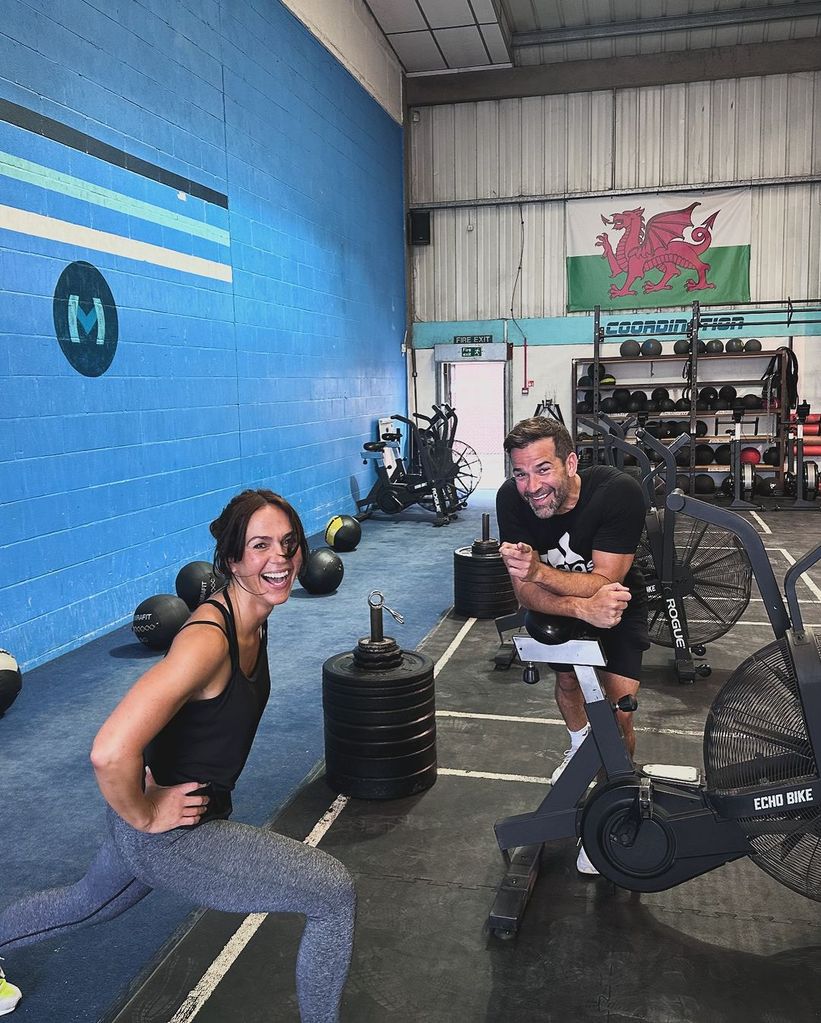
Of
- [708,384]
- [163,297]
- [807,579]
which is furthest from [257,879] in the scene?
[708,384]

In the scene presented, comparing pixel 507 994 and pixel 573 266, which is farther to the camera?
pixel 573 266

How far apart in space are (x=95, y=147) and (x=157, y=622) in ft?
9.16

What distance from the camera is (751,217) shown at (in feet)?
36.4

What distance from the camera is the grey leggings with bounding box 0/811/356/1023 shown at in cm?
156

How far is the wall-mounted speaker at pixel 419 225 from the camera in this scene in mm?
12008

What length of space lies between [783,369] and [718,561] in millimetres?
7237

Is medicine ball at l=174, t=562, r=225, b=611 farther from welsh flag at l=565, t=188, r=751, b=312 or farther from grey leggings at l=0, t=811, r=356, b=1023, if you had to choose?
welsh flag at l=565, t=188, r=751, b=312

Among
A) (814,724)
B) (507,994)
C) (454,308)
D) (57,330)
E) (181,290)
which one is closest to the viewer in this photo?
(814,724)

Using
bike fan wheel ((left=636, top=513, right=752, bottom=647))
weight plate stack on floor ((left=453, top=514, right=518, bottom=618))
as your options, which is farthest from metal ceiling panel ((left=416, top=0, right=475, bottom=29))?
bike fan wheel ((left=636, top=513, right=752, bottom=647))

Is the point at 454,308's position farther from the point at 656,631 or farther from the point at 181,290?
the point at 656,631

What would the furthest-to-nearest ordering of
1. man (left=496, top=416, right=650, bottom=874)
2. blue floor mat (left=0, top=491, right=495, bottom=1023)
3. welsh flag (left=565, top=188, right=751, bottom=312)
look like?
welsh flag (left=565, top=188, right=751, bottom=312), man (left=496, top=416, right=650, bottom=874), blue floor mat (left=0, top=491, right=495, bottom=1023)

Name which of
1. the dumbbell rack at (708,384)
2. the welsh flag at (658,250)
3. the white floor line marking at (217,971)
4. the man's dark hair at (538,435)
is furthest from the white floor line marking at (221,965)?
the welsh flag at (658,250)

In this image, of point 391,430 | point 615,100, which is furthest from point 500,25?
point 391,430

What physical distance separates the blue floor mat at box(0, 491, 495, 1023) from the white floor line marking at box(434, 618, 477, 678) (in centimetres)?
21
